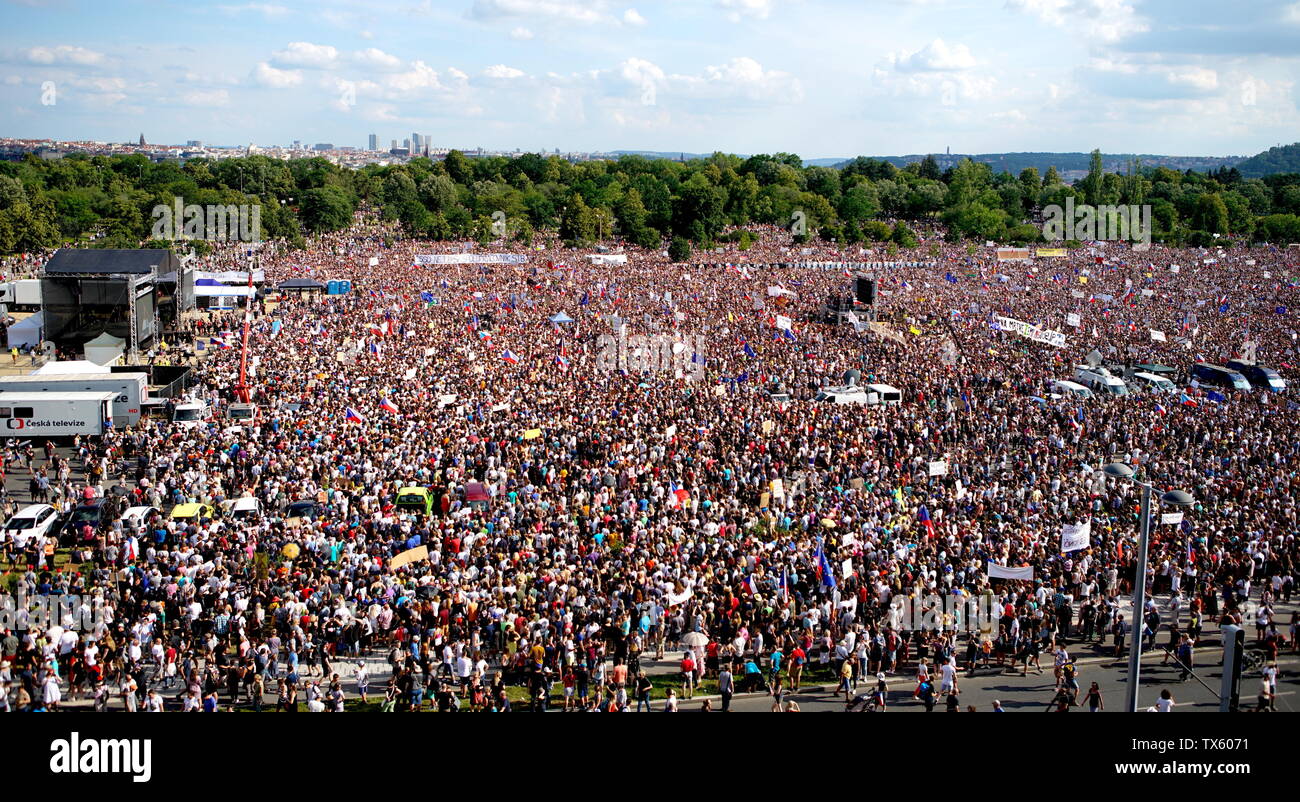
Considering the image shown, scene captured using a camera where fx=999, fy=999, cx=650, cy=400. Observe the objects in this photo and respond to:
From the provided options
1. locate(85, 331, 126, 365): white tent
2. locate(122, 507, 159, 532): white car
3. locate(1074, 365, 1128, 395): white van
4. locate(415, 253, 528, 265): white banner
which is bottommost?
locate(122, 507, 159, 532): white car

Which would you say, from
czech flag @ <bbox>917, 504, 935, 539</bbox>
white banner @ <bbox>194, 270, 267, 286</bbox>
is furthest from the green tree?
czech flag @ <bbox>917, 504, 935, 539</bbox>

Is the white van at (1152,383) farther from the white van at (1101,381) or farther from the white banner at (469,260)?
the white banner at (469,260)

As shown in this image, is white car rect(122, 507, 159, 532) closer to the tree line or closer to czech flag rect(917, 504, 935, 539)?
czech flag rect(917, 504, 935, 539)

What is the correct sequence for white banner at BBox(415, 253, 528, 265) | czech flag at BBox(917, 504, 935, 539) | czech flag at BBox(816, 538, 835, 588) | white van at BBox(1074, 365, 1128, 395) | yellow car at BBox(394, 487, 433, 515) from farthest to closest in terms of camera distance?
white banner at BBox(415, 253, 528, 265) → white van at BBox(1074, 365, 1128, 395) → yellow car at BBox(394, 487, 433, 515) → czech flag at BBox(917, 504, 935, 539) → czech flag at BBox(816, 538, 835, 588)

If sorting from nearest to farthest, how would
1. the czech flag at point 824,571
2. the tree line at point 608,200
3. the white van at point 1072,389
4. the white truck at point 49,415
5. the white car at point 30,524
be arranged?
the czech flag at point 824,571
the white car at point 30,524
the white truck at point 49,415
the white van at point 1072,389
the tree line at point 608,200

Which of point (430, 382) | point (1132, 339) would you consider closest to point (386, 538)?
point (430, 382)

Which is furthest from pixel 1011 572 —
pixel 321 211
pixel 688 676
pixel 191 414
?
pixel 321 211

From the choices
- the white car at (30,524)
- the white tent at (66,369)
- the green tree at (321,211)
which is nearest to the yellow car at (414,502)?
the white car at (30,524)
